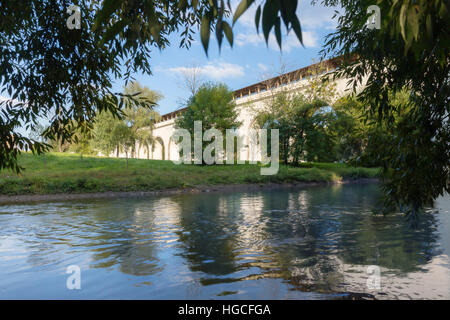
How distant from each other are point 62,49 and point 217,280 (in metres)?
3.88

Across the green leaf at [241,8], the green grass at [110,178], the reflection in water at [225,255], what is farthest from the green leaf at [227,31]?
the green grass at [110,178]

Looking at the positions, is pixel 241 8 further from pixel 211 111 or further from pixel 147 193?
pixel 211 111

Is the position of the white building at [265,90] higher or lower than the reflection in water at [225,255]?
higher

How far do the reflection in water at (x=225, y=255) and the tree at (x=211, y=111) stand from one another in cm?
2340

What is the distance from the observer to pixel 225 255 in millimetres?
5879

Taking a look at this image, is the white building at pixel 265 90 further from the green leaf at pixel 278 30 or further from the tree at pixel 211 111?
the green leaf at pixel 278 30

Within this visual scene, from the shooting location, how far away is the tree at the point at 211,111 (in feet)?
110

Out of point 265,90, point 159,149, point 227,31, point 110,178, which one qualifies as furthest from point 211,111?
point 159,149

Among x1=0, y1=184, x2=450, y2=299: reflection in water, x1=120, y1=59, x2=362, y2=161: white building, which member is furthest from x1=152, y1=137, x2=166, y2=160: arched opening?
x1=0, y1=184, x2=450, y2=299: reflection in water

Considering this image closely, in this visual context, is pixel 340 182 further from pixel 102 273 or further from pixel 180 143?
pixel 102 273

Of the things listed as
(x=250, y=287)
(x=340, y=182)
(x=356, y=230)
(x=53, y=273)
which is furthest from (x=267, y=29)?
(x=340, y=182)

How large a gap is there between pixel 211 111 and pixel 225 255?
28.9m

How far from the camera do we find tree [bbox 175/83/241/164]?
33438mm

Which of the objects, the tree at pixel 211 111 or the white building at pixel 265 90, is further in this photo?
the white building at pixel 265 90
